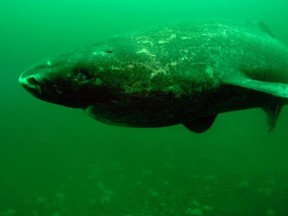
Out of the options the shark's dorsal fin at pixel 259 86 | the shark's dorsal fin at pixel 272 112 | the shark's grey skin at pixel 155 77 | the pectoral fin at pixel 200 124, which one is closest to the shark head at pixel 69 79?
the shark's grey skin at pixel 155 77

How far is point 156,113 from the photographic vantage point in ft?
12.1

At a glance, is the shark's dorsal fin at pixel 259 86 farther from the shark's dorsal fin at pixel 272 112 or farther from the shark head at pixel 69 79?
the shark's dorsal fin at pixel 272 112

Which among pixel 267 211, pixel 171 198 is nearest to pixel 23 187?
pixel 171 198

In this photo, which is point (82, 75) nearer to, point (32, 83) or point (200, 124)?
point (32, 83)

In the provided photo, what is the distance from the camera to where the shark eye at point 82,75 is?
11.0ft

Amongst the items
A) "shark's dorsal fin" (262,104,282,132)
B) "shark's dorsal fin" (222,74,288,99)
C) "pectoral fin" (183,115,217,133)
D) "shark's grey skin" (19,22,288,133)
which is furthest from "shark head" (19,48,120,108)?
"shark's dorsal fin" (262,104,282,132)

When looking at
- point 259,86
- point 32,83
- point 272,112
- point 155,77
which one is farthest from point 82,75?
point 272,112

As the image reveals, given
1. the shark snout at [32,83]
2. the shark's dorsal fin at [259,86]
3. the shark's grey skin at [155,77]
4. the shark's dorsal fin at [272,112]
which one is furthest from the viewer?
the shark's dorsal fin at [272,112]

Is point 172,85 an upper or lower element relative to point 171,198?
upper

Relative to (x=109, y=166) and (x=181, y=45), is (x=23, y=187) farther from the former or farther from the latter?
(x=181, y=45)

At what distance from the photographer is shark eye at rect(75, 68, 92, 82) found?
11.0 feet

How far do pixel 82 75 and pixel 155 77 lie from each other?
78cm

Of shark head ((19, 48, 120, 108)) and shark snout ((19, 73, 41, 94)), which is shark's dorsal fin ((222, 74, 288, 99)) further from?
shark snout ((19, 73, 41, 94))

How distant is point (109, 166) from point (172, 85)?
1880 cm
